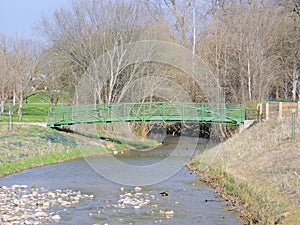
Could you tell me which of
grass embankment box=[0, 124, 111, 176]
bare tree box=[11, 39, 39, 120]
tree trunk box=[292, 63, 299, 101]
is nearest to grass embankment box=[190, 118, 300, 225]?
grass embankment box=[0, 124, 111, 176]

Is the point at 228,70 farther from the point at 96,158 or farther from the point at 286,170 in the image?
the point at 286,170

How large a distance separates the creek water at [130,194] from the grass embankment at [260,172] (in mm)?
649

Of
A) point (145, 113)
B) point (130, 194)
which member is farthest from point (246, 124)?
point (130, 194)

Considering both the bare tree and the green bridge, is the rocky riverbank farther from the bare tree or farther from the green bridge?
the bare tree

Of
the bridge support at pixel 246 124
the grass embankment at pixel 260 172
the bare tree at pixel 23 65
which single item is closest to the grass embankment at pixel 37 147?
the grass embankment at pixel 260 172

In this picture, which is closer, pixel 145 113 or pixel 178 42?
pixel 145 113

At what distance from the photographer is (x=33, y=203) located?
19641 millimetres

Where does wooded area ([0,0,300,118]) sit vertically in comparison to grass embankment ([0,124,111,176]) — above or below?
above

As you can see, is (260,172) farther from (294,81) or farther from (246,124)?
(294,81)

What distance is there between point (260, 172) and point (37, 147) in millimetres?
15898

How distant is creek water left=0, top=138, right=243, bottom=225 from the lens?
1755 cm

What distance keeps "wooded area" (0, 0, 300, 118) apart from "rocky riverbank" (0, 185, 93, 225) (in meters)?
21.8

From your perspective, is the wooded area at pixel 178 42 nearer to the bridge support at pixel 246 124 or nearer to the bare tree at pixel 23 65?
the bare tree at pixel 23 65

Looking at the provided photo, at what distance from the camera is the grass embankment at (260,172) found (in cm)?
1652
